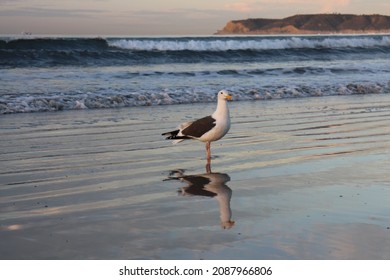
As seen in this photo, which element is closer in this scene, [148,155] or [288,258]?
[288,258]

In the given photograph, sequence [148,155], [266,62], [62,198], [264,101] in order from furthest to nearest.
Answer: [266,62]
[264,101]
[148,155]
[62,198]

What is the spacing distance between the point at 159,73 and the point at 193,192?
16.6 m

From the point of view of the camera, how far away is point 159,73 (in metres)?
23.3

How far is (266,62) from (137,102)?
57.7 feet

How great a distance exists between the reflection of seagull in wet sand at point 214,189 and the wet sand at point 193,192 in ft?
0.04

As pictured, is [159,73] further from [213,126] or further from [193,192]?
[193,192]

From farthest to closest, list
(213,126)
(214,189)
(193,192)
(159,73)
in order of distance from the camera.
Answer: (159,73) → (213,126) → (214,189) → (193,192)

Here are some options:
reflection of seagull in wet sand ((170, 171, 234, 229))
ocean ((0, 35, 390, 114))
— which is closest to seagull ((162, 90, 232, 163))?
reflection of seagull in wet sand ((170, 171, 234, 229))

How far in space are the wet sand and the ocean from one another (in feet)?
13.6

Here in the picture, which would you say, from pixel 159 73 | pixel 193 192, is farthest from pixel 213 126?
pixel 159 73

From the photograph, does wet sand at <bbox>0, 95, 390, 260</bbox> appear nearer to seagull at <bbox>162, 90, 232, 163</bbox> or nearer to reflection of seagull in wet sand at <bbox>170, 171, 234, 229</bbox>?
reflection of seagull in wet sand at <bbox>170, 171, 234, 229</bbox>

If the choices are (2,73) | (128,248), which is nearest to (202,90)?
(2,73)

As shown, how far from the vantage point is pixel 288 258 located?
15.7 ft

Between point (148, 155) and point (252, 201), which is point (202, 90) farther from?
point (252, 201)
